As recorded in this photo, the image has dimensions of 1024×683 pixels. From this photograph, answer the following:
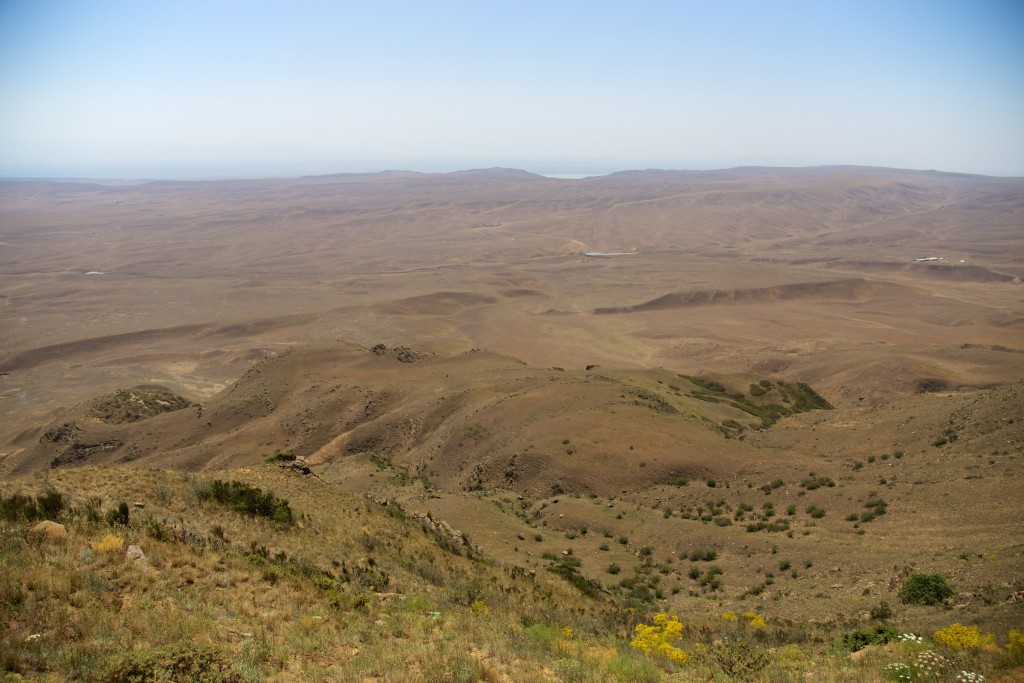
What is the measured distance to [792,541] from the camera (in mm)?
17391

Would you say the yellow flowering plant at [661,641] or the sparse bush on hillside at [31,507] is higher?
the sparse bush on hillside at [31,507]

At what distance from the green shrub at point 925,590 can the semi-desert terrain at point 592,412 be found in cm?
34

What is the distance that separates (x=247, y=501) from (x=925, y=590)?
14.1m

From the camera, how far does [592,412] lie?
29594mm

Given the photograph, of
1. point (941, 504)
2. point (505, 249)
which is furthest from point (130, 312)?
point (941, 504)

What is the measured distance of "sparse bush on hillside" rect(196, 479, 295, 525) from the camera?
44.2ft

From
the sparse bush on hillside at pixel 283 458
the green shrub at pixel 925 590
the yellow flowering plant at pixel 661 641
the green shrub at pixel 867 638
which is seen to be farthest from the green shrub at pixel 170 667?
the sparse bush on hillside at pixel 283 458

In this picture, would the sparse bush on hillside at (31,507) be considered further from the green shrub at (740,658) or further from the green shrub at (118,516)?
the green shrub at (740,658)

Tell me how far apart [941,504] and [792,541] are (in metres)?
4.51

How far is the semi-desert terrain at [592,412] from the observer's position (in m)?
14.8

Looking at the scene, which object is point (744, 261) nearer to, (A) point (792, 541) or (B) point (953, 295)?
(B) point (953, 295)

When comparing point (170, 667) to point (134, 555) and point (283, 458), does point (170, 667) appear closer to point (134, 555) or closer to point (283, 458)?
point (134, 555)

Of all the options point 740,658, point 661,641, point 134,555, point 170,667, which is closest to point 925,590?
point 740,658

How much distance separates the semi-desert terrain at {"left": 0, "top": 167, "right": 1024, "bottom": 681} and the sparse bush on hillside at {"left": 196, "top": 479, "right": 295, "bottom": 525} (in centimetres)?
61
